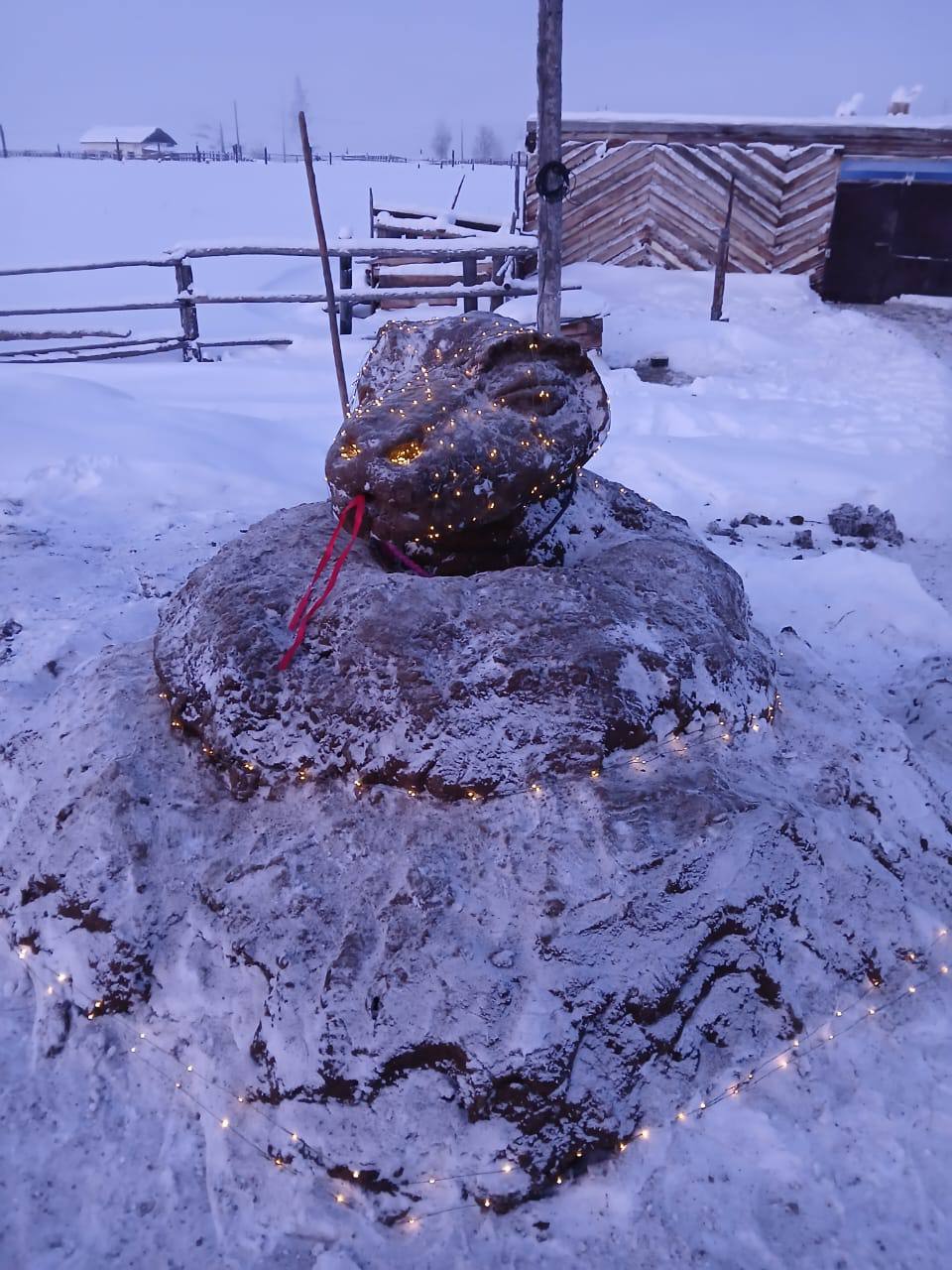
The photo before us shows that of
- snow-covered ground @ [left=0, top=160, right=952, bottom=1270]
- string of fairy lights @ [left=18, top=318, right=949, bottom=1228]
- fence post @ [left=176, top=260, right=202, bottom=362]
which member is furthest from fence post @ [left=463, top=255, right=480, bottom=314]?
string of fairy lights @ [left=18, top=318, right=949, bottom=1228]

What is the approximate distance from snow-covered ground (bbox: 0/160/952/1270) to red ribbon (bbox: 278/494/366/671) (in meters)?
1.08

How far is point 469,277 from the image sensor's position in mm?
11938

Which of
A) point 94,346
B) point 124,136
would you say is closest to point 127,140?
point 124,136

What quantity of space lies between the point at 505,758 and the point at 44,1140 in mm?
1717

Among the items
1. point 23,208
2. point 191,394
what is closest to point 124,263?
point 191,394

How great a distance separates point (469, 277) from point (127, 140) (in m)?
68.8

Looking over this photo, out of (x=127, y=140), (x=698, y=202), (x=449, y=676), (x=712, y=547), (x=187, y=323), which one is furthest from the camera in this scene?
(x=127, y=140)

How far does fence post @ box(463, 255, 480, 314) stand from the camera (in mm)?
11617

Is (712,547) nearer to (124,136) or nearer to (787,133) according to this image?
(787,133)

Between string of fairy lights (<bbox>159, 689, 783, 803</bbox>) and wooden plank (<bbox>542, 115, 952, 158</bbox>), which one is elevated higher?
wooden plank (<bbox>542, 115, 952, 158</bbox>)

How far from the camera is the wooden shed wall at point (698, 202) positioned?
1325cm

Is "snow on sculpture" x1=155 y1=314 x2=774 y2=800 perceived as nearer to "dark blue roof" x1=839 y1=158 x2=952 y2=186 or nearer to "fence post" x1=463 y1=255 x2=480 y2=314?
"fence post" x1=463 y1=255 x2=480 y2=314

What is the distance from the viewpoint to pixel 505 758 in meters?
2.75

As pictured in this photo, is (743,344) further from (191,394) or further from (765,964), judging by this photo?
(765,964)
